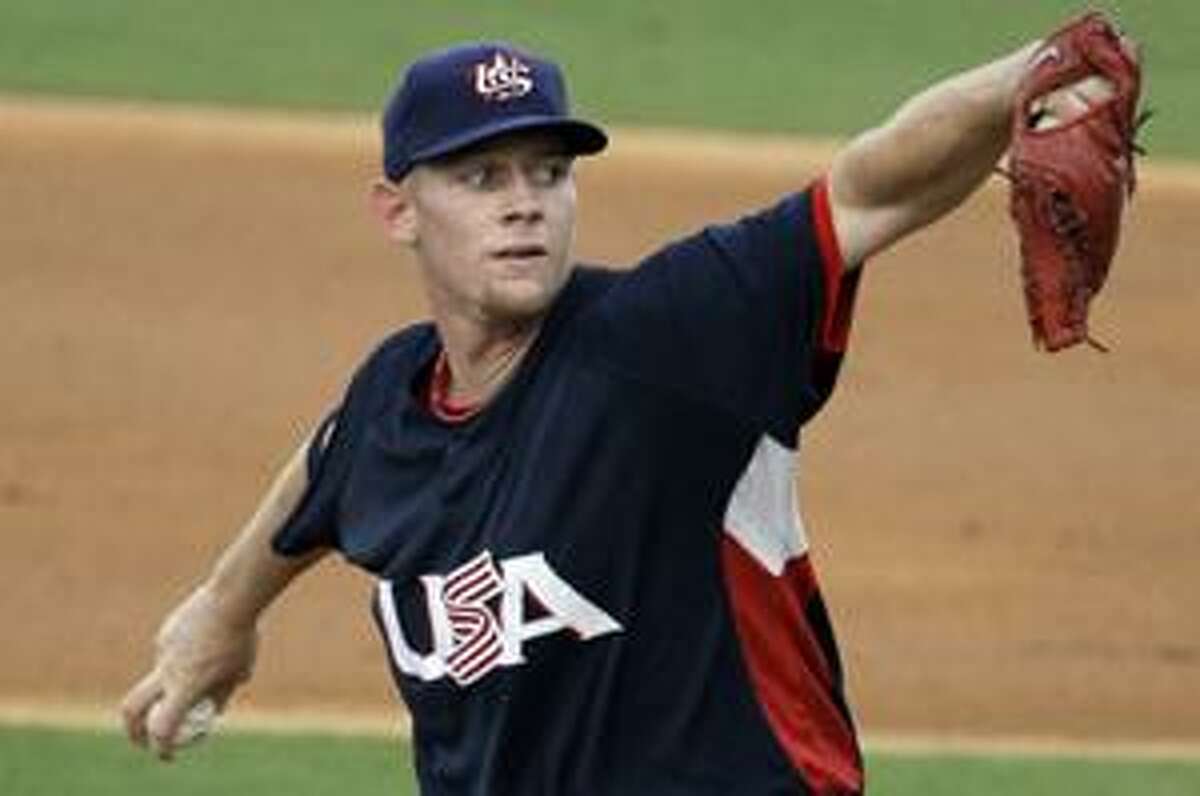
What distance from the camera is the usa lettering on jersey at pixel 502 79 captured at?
14.7ft

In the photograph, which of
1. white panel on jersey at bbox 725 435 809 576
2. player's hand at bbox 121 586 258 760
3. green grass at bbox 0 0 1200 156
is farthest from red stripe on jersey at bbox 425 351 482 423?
green grass at bbox 0 0 1200 156

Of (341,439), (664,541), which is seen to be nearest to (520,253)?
(664,541)

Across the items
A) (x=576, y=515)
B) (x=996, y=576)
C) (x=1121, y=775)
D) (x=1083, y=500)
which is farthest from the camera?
(x=1083, y=500)

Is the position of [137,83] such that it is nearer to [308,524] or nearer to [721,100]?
[721,100]

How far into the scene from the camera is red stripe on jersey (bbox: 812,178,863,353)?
4.29 meters

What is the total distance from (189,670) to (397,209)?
900mm

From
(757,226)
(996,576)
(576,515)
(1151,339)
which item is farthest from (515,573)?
(1151,339)

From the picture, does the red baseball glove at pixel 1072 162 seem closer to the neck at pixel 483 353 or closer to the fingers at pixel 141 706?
the neck at pixel 483 353

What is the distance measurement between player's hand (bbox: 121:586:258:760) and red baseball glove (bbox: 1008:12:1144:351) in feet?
5.32

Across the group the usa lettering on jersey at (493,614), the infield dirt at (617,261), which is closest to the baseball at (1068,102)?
the usa lettering on jersey at (493,614)

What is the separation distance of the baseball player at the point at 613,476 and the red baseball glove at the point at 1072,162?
0.25 metres

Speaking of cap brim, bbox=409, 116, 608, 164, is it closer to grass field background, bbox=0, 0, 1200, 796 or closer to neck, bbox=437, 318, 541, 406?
neck, bbox=437, 318, 541, 406

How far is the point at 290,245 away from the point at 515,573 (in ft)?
23.2

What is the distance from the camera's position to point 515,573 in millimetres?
4434
